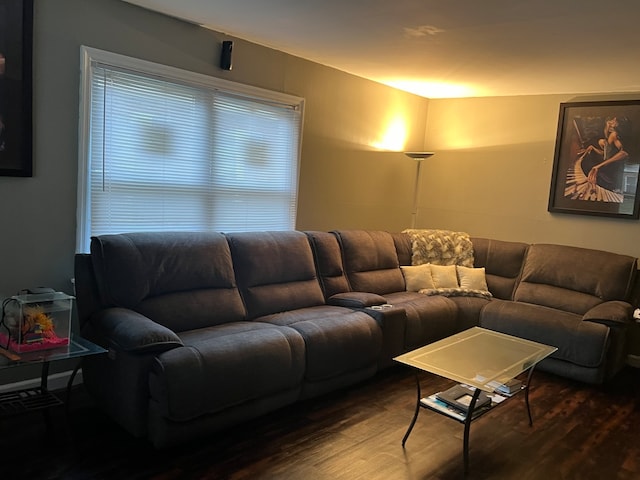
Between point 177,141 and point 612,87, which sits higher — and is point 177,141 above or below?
below

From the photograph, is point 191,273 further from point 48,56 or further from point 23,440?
point 48,56

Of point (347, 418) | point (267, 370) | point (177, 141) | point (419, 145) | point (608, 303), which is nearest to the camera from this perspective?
point (267, 370)

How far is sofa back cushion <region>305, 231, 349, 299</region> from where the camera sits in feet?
13.1

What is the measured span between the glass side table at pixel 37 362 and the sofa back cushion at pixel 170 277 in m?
0.39

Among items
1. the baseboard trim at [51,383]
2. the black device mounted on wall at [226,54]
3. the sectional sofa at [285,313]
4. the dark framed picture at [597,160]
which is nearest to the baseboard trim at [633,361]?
the sectional sofa at [285,313]

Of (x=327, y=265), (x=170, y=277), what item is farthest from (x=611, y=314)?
(x=170, y=277)

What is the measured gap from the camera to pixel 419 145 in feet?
19.2

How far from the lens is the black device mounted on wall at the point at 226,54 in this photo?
12.0ft

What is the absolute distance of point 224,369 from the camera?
101 inches

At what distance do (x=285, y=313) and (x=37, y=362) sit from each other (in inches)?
62.1

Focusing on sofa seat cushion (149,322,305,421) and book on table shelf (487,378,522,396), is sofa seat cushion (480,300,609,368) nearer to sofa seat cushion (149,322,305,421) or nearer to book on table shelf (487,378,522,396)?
book on table shelf (487,378,522,396)

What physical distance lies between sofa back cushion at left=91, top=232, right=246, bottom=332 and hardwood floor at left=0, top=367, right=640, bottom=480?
2.17 ft

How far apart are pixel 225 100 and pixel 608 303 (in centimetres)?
342

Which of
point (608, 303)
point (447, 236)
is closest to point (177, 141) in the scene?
point (447, 236)
